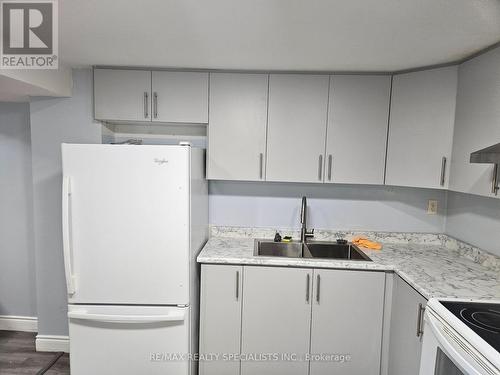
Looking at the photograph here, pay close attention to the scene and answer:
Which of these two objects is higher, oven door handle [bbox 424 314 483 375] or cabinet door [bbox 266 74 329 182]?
cabinet door [bbox 266 74 329 182]

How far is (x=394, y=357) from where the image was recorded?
1.75 metres

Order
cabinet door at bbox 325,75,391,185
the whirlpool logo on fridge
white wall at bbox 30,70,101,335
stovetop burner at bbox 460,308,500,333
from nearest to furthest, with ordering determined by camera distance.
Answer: stovetop burner at bbox 460,308,500,333, the whirlpool logo on fridge, cabinet door at bbox 325,75,391,185, white wall at bbox 30,70,101,335

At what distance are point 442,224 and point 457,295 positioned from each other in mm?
1144

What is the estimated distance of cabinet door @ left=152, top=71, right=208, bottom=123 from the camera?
2076 millimetres

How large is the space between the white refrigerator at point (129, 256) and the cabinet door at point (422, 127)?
4.97ft

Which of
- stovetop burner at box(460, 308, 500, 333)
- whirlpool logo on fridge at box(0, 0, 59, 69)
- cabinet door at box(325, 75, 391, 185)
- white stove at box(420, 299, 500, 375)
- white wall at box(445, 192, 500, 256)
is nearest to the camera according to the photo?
white stove at box(420, 299, 500, 375)

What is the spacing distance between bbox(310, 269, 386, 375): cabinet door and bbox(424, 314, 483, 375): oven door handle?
0.62 meters

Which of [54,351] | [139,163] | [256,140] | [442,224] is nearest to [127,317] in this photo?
[139,163]

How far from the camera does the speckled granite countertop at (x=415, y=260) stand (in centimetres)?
152

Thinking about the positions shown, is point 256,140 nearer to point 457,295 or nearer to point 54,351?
point 457,295

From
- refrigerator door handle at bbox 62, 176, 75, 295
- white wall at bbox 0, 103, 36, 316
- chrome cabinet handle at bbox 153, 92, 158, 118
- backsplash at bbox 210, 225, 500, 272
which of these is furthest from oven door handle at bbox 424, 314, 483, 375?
white wall at bbox 0, 103, 36, 316

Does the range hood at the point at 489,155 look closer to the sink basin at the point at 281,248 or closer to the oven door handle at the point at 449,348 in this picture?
the oven door handle at the point at 449,348

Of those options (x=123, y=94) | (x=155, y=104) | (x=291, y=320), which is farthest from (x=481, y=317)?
(x=123, y=94)
